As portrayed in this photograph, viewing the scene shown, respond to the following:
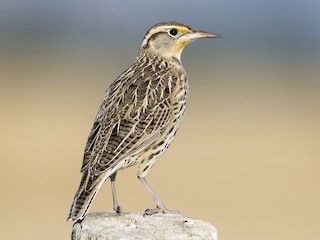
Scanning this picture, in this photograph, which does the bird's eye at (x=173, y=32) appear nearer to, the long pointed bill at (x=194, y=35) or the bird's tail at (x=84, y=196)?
the long pointed bill at (x=194, y=35)

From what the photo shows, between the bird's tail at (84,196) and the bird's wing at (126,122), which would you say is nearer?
the bird's tail at (84,196)

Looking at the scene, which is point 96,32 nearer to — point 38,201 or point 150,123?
point 38,201

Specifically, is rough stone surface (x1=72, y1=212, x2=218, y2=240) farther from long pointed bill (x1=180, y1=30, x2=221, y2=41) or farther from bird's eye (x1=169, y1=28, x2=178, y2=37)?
bird's eye (x1=169, y1=28, x2=178, y2=37)

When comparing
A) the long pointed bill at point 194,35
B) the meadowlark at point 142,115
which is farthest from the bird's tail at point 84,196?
the long pointed bill at point 194,35

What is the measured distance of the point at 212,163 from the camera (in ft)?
53.2

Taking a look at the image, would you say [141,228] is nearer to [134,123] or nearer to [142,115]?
[134,123]

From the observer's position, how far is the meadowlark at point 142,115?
532 cm

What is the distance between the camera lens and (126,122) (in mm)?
5539

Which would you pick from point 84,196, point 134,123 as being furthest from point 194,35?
point 84,196

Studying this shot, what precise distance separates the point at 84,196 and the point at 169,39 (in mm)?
1643

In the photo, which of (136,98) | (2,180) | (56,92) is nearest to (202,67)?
(56,92)

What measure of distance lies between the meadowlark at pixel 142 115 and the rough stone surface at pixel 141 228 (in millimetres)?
198

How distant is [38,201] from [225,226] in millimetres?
2484

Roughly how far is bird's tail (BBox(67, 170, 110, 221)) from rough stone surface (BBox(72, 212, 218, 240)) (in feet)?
0.21
